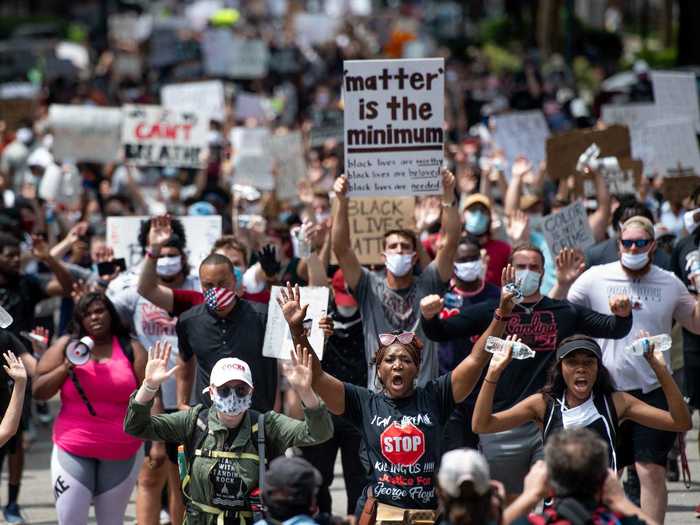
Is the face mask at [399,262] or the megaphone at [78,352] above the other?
the face mask at [399,262]

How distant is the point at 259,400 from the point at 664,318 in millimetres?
2099

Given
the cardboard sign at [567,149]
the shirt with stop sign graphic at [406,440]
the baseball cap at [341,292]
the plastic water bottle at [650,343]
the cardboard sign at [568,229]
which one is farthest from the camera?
the cardboard sign at [567,149]

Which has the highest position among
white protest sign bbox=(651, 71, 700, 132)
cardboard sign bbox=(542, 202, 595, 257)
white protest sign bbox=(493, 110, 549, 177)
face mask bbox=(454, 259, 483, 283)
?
white protest sign bbox=(651, 71, 700, 132)

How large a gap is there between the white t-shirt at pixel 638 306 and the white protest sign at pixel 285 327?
1368 mm

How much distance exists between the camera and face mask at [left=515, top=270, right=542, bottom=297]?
838 centimetres

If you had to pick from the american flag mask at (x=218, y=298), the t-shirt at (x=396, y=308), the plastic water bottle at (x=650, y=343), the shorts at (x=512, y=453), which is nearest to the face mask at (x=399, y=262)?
the t-shirt at (x=396, y=308)

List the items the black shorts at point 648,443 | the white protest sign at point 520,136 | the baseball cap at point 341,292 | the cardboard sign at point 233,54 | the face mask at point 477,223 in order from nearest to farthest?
1. the black shorts at point 648,443
2. the baseball cap at point 341,292
3. the face mask at point 477,223
4. the white protest sign at point 520,136
5. the cardboard sign at point 233,54

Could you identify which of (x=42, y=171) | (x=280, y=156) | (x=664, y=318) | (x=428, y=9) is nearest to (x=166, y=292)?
(x=664, y=318)

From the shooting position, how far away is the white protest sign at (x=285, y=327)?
334 inches

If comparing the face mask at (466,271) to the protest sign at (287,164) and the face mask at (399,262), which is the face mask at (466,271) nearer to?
the face mask at (399,262)

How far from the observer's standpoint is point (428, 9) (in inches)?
2164

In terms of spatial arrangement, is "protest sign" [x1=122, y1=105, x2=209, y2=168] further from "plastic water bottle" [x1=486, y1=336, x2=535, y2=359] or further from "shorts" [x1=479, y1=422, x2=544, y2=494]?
"plastic water bottle" [x1=486, y1=336, x2=535, y2=359]

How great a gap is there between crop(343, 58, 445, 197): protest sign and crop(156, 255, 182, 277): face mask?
1.24 metres

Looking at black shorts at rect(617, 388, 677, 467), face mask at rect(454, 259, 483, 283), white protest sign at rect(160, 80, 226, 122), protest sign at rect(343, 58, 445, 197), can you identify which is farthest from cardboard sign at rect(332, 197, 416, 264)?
white protest sign at rect(160, 80, 226, 122)
